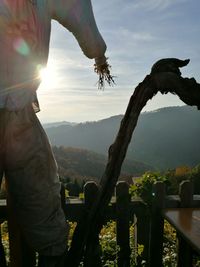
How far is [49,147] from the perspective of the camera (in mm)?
2430

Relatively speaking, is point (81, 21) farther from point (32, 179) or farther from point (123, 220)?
point (123, 220)

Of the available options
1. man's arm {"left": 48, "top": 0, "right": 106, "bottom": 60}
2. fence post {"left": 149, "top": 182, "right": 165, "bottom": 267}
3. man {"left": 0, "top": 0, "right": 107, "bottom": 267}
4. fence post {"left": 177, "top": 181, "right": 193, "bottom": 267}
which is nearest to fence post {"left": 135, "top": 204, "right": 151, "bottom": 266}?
fence post {"left": 149, "top": 182, "right": 165, "bottom": 267}

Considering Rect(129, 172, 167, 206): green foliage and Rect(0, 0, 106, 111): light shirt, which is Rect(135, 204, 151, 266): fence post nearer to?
Rect(129, 172, 167, 206): green foliage

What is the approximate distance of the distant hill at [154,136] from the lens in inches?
4719

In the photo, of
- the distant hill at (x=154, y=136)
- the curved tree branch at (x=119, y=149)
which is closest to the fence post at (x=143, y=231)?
the curved tree branch at (x=119, y=149)

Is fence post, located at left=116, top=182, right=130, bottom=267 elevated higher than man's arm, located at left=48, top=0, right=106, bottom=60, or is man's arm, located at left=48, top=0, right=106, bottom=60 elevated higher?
man's arm, located at left=48, top=0, right=106, bottom=60

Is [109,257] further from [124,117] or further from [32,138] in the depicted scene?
[32,138]

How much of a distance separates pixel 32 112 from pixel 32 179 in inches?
15.7

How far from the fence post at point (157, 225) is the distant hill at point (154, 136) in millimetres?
109906

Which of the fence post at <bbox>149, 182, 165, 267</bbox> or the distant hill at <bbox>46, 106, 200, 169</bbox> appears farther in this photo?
the distant hill at <bbox>46, 106, 200, 169</bbox>

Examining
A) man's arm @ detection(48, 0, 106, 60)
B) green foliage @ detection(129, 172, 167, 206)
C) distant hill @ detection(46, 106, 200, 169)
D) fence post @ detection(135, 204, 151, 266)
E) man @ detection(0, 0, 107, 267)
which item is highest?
distant hill @ detection(46, 106, 200, 169)

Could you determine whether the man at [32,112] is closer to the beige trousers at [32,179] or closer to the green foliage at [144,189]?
the beige trousers at [32,179]

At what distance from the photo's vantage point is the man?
2.16 m

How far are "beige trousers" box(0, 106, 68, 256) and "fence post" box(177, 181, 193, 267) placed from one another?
1417mm
